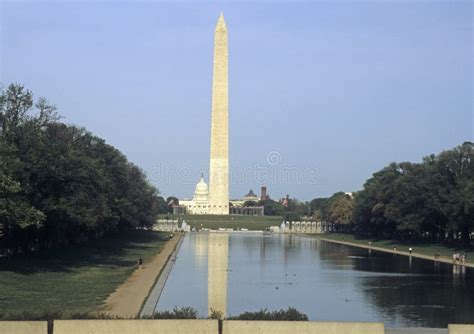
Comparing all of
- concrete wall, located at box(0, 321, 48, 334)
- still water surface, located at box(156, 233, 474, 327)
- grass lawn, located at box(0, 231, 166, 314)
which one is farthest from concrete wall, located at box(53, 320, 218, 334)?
still water surface, located at box(156, 233, 474, 327)

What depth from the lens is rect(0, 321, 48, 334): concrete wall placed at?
34.1 feet

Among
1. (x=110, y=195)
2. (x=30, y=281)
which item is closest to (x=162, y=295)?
(x=30, y=281)

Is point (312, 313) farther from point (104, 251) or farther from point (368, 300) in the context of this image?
point (104, 251)

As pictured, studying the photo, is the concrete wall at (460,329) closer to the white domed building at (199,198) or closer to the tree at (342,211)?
the tree at (342,211)

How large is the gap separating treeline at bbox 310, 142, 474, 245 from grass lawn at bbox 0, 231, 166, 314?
19106mm

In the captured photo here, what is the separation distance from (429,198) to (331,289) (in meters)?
29.7

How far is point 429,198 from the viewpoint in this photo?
2092 inches

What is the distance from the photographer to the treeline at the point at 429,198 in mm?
47650

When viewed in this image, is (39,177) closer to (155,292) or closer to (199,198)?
(155,292)

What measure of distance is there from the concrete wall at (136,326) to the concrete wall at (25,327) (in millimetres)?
167

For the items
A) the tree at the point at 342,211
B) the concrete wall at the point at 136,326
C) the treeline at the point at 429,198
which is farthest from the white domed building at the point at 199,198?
the concrete wall at the point at 136,326

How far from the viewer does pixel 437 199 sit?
51688mm

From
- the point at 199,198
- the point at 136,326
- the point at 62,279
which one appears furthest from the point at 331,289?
the point at 199,198

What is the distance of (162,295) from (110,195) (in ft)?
81.5
